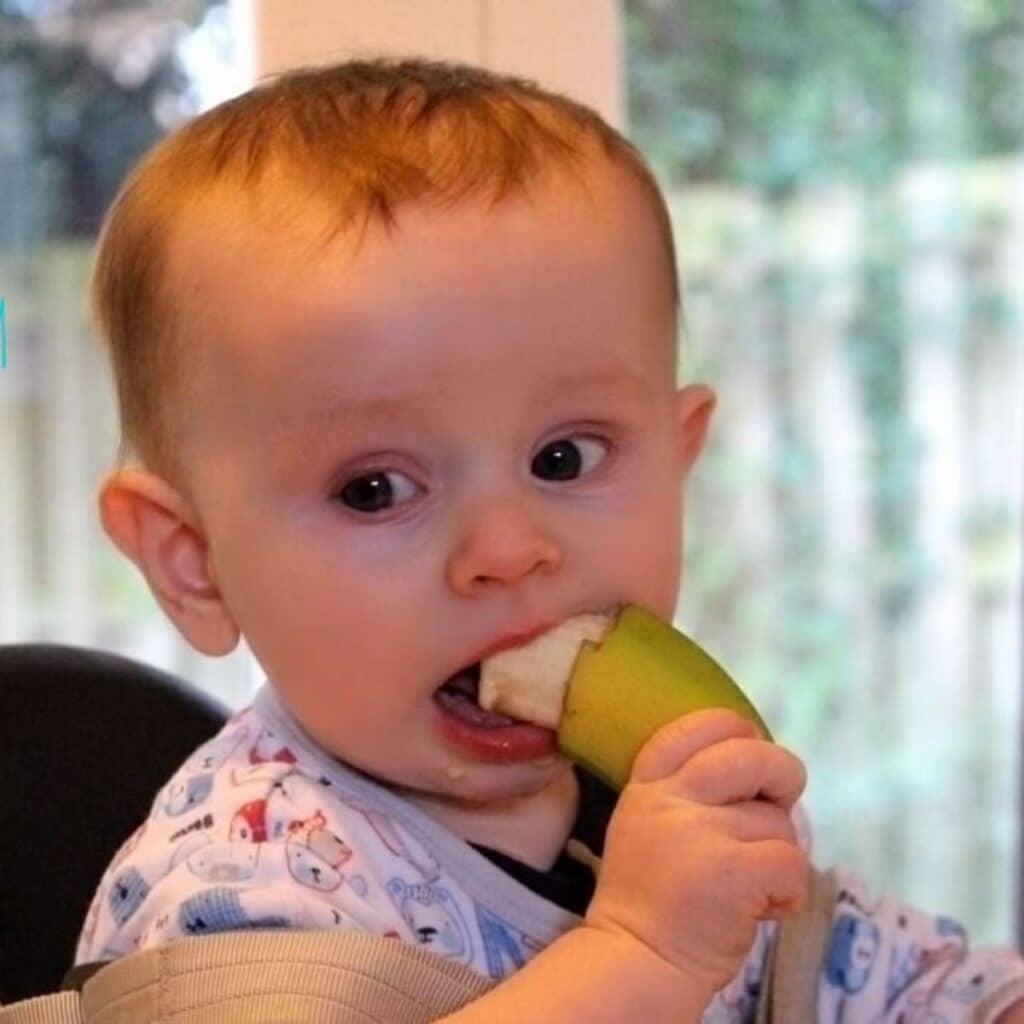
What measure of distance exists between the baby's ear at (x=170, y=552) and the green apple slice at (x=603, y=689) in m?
0.15

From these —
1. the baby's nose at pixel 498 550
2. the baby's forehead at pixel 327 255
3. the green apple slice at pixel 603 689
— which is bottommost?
the green apple slice at pixel 603 689

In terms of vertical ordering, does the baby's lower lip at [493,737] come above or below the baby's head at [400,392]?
below

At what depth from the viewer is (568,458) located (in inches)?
29.8

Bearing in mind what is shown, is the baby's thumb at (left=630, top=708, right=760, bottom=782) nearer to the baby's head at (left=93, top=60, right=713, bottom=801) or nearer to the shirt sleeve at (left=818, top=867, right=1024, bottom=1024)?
the baby's head at (left=93, top=60, right=713, bottom=801)

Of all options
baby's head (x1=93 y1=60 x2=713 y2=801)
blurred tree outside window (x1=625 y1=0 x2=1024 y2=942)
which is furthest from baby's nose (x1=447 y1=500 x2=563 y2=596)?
blurred tree outside window (x1=625 y1=0 x2=1024 y2=942)

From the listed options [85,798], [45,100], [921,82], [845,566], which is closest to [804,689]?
[845,566]

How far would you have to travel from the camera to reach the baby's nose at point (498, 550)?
2.32 feet

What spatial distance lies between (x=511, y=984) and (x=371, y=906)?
9cm

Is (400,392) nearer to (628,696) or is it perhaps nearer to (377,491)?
(377,491)

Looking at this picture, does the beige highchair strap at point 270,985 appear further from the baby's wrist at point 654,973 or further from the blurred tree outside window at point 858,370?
the blurred tree outside window at point 858,370

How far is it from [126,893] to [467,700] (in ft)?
0.53

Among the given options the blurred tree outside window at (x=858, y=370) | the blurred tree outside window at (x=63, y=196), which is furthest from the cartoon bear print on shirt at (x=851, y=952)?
the blurred tree outside window at (x=858, y=370)

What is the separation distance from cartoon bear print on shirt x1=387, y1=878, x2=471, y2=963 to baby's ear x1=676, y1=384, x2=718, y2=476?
0.23m

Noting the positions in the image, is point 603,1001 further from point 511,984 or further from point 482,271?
point 482,271
